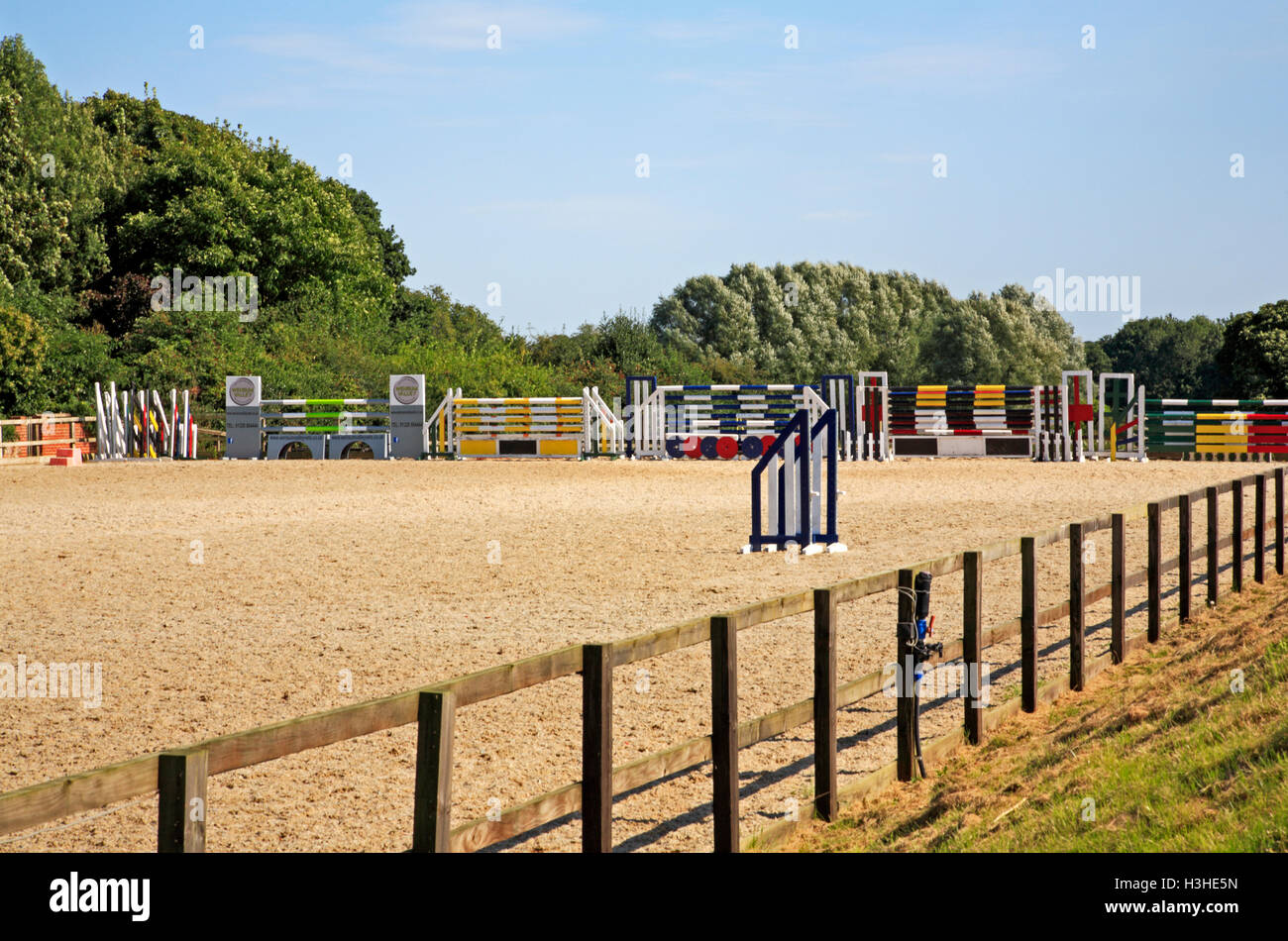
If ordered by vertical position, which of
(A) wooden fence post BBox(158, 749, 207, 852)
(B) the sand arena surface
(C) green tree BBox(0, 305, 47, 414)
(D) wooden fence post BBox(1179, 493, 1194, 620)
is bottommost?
(B) the sand arena surface

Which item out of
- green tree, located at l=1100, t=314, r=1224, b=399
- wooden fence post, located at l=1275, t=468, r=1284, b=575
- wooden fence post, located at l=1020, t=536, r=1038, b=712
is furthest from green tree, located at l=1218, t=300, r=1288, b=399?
wooden fence post, located at l=1020, t=536, r=1038, b=712

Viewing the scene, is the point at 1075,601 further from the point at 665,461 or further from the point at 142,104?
the point at 142,104

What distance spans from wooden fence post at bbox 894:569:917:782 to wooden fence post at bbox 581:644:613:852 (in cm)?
203

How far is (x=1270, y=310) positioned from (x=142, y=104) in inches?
2029

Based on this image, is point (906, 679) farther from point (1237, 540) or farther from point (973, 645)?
point (1237, 540)

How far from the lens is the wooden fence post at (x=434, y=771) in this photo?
3811mm

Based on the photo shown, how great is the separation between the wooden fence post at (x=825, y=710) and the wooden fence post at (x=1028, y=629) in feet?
7.17

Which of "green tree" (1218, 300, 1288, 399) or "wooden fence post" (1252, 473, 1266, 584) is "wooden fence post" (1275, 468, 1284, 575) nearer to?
"wooden fence post" (1252, 473, 1266, 584)

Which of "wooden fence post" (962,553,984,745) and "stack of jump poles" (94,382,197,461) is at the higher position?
"stack of jump poles" (94,382,197,461)

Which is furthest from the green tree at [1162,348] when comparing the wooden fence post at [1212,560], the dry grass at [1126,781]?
the dry grass at [1126,781]

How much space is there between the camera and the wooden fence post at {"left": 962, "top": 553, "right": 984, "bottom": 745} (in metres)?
6.86

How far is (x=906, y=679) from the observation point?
20.4 ft
